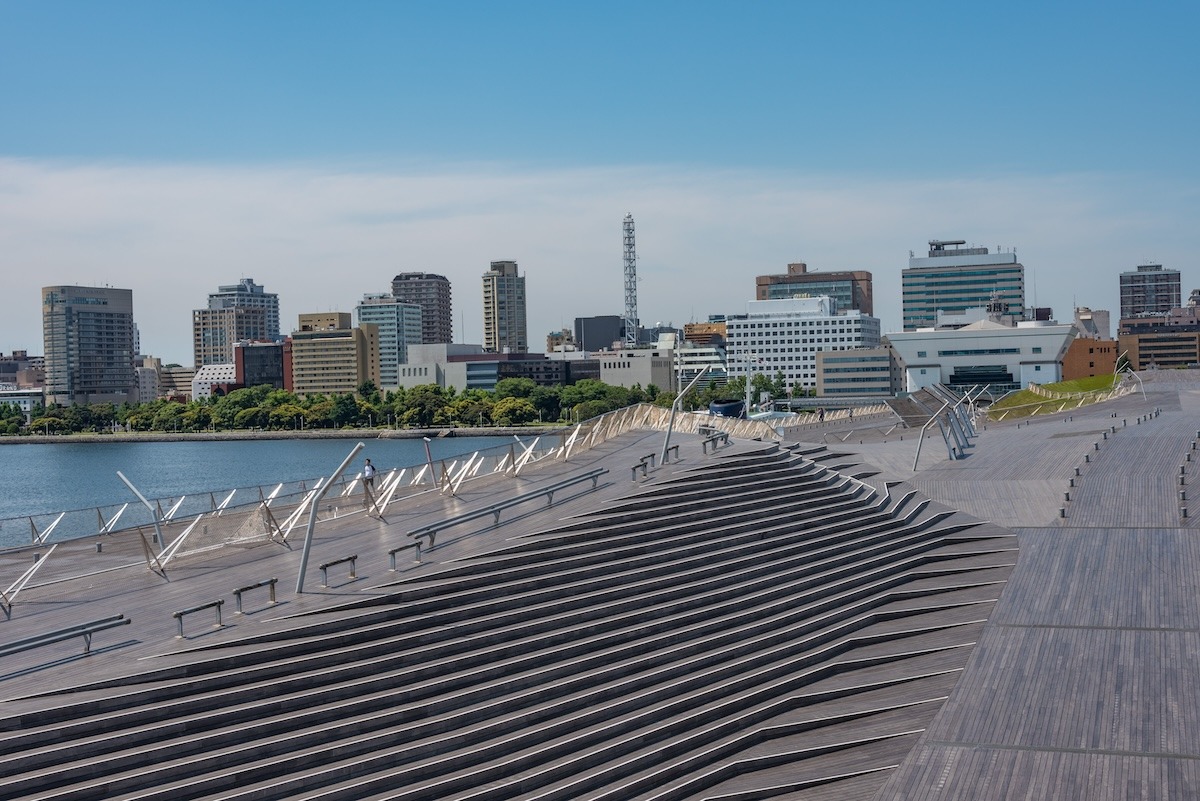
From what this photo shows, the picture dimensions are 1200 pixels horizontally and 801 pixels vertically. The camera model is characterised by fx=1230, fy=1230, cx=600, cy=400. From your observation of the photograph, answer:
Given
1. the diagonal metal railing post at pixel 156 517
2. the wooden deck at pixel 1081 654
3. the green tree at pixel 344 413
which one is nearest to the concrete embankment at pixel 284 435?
the green tree at pixel 344 413

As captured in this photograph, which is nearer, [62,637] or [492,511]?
[62,637]

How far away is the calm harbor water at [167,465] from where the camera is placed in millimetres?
81000

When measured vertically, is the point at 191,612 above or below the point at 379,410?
above

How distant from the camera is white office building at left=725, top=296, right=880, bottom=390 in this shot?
180 metres

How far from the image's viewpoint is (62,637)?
16859 millimetres

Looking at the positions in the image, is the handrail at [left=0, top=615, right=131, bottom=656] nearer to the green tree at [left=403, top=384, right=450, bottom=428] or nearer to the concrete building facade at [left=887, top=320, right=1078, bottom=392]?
Result: the concrete building facade at [left=887, top=320, right=1078, bottom=392]

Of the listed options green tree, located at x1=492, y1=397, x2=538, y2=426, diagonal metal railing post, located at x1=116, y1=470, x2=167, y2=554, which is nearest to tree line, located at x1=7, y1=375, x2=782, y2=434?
green tree, located at x1=492, y1=397, x2=538, y2=426

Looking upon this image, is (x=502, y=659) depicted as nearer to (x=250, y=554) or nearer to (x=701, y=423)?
(x=250, y=554)

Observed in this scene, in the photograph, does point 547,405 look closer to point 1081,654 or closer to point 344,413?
point 344,413

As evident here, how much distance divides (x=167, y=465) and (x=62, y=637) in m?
103

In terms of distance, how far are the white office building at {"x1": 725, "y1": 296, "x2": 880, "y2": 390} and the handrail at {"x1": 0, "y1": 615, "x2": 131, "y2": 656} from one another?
6417 inches

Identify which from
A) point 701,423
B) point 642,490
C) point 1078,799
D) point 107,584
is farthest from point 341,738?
point 701,423

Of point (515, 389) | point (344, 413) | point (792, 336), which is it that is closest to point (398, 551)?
point (344, 413)

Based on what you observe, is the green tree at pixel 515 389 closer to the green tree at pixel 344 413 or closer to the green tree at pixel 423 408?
the green tree at pixel 423 408
